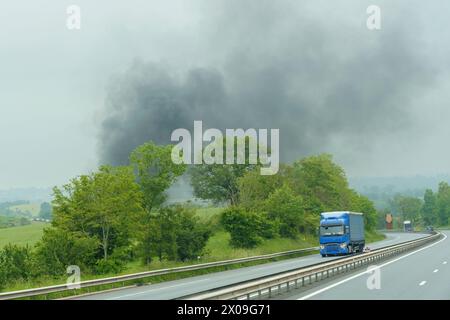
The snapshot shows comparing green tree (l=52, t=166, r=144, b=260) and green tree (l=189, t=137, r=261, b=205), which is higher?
green tree (l=189, t=137, r=261, b=205)

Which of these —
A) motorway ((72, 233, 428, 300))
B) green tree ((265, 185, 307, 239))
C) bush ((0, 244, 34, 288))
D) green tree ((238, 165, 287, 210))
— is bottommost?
bush ((0, 244, 34, 288))

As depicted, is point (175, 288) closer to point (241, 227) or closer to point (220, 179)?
point (241, 227)

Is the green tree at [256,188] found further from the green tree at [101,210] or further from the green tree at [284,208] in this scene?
the green tree at [101,210]

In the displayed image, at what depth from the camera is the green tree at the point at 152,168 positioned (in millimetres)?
60403

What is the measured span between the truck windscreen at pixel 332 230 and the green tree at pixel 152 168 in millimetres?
15385

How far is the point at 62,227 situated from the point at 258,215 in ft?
95.0

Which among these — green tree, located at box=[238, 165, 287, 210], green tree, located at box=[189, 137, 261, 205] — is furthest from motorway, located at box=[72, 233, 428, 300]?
green tree, located at box=[189, 137, 261, 205]

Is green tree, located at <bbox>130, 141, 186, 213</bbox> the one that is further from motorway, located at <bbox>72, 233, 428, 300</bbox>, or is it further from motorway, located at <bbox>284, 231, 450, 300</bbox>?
motorway, located at <bbox>284, 231, 450, 300</bbox>

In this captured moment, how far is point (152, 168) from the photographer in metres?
61.7

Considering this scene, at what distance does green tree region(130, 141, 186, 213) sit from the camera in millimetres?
60403

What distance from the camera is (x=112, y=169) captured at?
5534 cm

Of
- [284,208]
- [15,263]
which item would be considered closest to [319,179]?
[284,208]

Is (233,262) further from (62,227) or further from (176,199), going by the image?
(176,199)

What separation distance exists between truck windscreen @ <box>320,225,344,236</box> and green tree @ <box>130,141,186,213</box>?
50.5ft
